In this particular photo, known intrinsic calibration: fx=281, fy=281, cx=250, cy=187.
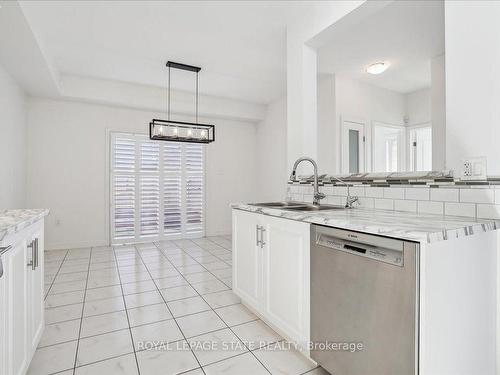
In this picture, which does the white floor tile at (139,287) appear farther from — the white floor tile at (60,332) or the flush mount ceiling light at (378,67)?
the flush mount ceiling light at (378,67)

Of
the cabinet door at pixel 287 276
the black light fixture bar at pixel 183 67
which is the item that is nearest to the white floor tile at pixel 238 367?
the cabinet door at pixel 287 276

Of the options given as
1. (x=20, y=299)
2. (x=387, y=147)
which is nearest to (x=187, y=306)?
(x=20, y=299)

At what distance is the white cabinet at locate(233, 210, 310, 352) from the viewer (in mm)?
1647

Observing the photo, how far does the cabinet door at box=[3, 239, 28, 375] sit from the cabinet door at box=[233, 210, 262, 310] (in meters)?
1.38

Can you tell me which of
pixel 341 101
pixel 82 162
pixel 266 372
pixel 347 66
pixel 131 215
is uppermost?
pixel 347 66

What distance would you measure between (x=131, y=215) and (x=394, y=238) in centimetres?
477

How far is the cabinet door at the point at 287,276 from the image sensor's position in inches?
64.2

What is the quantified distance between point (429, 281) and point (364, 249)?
275mm

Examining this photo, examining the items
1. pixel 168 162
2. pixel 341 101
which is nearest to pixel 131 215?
pixel 168 162

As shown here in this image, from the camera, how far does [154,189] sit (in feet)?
17.0

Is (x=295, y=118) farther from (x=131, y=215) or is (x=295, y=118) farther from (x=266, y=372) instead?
(x=131, y=215)

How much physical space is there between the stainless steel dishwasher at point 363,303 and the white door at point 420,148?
2.02 m

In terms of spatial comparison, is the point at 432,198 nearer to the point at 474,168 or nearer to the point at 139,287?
the point at 474,168

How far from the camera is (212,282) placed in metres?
3.05
